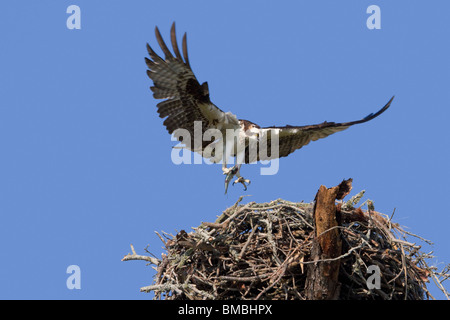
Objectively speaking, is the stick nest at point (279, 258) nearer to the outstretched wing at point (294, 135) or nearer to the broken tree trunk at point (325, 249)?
the broken tree trunk at point (325, 249)

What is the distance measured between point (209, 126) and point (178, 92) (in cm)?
64

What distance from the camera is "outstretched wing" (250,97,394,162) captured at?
7617mm

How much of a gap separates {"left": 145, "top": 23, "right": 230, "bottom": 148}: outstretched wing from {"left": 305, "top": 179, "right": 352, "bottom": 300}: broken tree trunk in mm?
2256

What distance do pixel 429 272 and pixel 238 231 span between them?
211 cm

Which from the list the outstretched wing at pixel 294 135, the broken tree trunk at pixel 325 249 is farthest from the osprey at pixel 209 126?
the broken tree trunk at pixel 325 249

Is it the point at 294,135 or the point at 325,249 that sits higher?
the point at 294,135

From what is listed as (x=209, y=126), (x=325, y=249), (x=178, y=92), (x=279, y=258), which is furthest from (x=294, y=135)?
(x=325, y=249)

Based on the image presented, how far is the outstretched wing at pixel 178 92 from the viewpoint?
7.09 metres

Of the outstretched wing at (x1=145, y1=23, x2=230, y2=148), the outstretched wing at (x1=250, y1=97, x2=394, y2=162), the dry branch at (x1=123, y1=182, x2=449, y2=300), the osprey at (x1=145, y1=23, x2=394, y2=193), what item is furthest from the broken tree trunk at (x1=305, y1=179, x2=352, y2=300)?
the outstretched wing at (x1=145, y1=23, x2=230, y2=148)

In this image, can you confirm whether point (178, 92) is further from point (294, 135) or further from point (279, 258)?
point (279, 258)

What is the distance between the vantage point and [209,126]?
7.73 metres

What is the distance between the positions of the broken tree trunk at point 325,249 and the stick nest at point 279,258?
18 centimetres

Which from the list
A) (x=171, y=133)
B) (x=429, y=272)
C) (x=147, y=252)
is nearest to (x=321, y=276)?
(x=429, y=272)

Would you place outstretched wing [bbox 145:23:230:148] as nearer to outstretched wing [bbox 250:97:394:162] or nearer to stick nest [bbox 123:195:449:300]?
outstretched wing [bbox 250:97:394:162]
